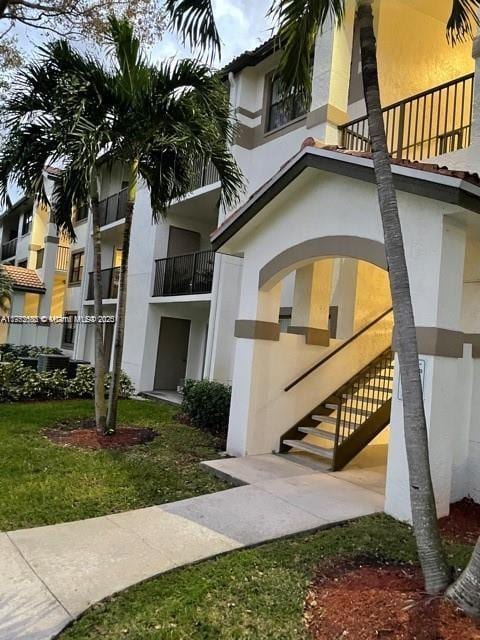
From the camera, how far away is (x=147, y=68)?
8.40 metres

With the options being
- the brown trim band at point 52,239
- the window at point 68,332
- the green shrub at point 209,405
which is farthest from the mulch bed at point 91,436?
the brown trim band at point 52,239

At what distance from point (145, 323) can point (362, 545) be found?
12.7 m

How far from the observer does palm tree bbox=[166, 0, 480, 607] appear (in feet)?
12.3

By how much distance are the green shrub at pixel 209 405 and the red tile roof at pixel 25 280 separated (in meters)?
16.5

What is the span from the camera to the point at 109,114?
8.42 m

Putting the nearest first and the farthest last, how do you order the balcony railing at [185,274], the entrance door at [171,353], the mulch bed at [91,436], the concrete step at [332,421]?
1. the concrete step at [332,421]
2. the mulch bed at [91,436]
3. the balcony railing at [185,274]
4. the entrance door at [171,353]

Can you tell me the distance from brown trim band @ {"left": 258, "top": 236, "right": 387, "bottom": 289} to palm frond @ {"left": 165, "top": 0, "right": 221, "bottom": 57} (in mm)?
3066

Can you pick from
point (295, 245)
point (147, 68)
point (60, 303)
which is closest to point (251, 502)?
point (295, 245)

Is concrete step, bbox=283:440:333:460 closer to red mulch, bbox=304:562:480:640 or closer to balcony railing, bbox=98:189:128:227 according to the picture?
red mulch, bbox=304:562:480:640

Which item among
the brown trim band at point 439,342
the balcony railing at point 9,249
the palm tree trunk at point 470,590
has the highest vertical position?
the balcony railing at point 9,249

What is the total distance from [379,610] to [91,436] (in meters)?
6.85

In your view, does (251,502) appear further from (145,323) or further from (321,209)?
(145,323)

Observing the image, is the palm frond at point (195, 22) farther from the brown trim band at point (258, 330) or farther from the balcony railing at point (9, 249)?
the balcony railing at point (9, 249)

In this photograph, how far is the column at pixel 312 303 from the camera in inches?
363
